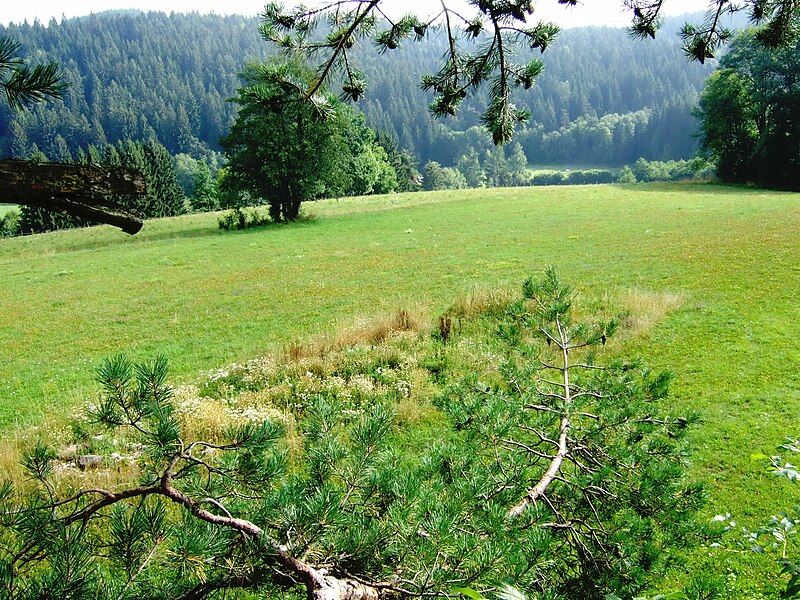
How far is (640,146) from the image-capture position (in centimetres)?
13925

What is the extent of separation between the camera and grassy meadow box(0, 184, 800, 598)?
8.00 metres

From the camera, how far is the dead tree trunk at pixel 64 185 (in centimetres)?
152

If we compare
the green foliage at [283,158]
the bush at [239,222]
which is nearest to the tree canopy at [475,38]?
the green foliage at [283,158]

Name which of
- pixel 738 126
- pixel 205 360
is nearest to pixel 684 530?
pixel 205 360

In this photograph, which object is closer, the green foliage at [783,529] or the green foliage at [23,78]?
the green foliage at [783,529]

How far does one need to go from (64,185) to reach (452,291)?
584 inches

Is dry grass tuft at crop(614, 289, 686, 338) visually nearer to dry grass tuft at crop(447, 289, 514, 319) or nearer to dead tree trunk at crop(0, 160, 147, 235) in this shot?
dry grass tuft at crop(447, 289, 514, 319)

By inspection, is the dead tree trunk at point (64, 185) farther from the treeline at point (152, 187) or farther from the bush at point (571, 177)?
the bush at point (571, 177)

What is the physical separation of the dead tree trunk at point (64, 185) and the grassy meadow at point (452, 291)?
5.42 metres

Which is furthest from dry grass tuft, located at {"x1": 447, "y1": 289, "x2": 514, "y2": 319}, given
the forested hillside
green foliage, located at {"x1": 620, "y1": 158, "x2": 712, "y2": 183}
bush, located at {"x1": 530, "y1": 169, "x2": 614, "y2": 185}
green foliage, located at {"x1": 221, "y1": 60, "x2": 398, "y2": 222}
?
bush, located at {"x1": 530, "y1": 169, "x2": 614, "y2": 185}

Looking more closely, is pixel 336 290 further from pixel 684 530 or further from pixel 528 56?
pixel 684 530

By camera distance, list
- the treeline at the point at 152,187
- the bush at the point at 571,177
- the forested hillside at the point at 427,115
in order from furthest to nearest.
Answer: the forested hillside at the point at 427,115, the bush at the point at 571,177, the treeline at the point at 152,187

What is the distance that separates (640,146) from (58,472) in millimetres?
155424

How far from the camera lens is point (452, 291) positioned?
1614 cm
